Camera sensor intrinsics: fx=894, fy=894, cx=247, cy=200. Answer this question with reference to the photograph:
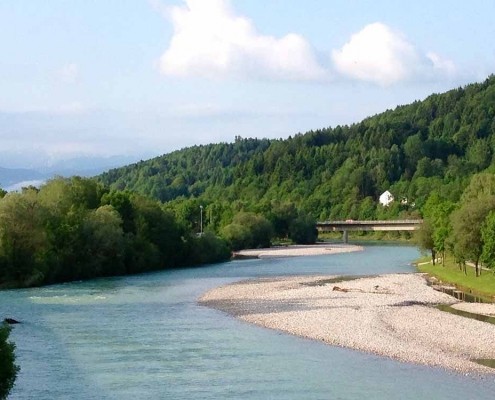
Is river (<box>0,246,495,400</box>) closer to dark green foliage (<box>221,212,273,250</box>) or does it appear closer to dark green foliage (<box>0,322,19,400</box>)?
dark green foliage (<box>0,322,19,400</box>)

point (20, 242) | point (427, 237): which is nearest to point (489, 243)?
point (427, 237)

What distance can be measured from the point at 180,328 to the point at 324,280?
42779mm

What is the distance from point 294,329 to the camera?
6184cm

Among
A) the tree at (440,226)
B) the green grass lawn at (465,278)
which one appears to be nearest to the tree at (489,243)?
the green grass lawn at (465,278)

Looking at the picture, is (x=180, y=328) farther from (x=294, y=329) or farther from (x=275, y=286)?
(x=275, y=286)

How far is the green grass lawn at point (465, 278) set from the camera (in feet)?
278

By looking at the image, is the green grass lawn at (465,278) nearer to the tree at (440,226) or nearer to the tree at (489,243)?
the tree at (440,226)

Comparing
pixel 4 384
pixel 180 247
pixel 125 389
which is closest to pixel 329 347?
pixel 125 389

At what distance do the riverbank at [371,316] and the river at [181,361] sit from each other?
6.58 feet

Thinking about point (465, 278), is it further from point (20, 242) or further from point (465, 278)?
point (20, 242)

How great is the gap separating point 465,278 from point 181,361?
5165 centimetres

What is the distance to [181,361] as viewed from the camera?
163 feet

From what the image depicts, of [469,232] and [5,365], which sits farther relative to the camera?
[469,232]

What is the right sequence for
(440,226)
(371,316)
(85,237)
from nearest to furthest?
(371,316) → (85,237) → (440,226)
